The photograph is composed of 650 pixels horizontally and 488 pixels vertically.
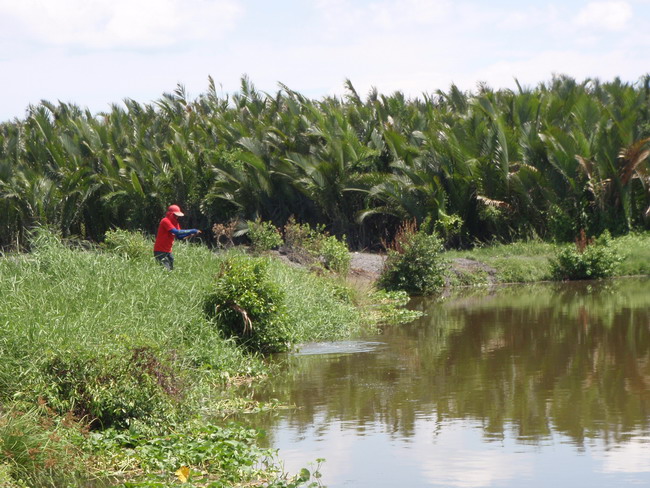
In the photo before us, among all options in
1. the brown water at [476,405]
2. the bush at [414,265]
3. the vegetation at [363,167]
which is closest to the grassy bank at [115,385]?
the brown water at [476,405]

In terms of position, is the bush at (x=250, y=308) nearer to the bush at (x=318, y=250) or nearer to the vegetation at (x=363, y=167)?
the bush at (x=318, y=250)

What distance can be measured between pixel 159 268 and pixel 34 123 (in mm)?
28487

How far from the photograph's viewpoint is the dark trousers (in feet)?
54.1

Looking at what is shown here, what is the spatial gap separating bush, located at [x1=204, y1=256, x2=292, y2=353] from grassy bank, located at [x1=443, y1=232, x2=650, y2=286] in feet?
34.8

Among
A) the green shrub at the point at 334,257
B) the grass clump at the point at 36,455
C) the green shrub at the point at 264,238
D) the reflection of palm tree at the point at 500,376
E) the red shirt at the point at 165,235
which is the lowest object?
the reflection of palm tree at the point at 500,376

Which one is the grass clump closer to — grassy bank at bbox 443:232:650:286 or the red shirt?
the red shirt

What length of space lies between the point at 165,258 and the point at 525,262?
11599 millimetres

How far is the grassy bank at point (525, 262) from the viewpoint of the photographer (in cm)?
2438

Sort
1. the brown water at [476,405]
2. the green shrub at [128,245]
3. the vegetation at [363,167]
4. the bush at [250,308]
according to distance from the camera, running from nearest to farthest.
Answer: the brown water at [476,405] < the bush at [250,308] < the green shrub at [128,245] < the vegetation at [363,167]

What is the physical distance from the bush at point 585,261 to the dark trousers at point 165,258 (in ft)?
37.3

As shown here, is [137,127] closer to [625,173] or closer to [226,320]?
[625,173]

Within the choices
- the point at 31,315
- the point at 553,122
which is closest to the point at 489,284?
the point at 553,122

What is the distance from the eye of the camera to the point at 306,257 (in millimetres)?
22781

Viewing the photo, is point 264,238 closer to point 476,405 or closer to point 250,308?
point 250,308
